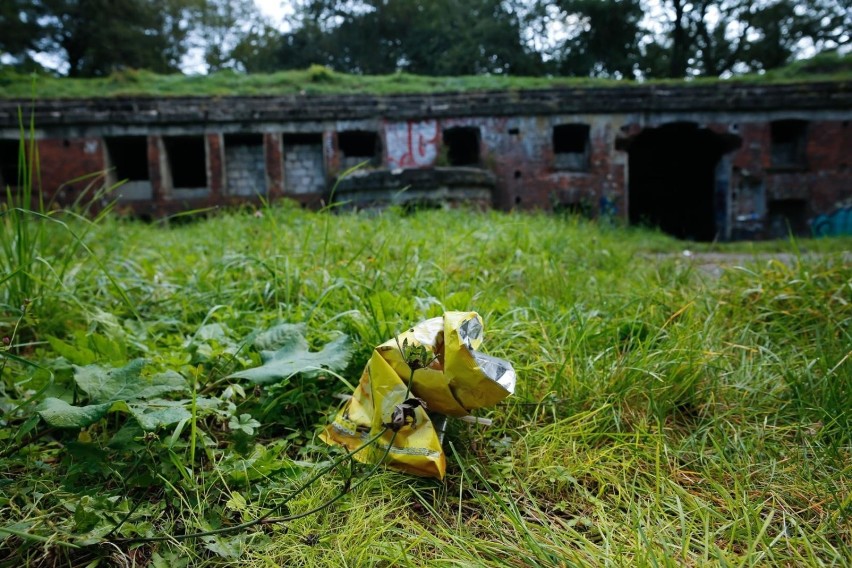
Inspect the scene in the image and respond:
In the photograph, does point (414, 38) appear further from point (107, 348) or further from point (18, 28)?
point (107, 348)

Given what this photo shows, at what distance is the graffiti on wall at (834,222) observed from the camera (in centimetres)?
1211

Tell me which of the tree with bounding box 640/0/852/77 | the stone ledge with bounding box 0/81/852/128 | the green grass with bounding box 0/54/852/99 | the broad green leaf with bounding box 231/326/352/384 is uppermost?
the tree with bounding box 640/0/852/77

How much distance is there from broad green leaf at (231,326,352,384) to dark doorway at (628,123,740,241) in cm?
1275

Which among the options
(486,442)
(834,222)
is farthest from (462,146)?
(486,442)

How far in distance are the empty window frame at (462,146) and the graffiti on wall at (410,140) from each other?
64 centimetres

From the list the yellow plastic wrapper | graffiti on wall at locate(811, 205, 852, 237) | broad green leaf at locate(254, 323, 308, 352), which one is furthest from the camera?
graffiti on wall at locate(811, 205, 852, 237)

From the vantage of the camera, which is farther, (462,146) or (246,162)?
(462,146)

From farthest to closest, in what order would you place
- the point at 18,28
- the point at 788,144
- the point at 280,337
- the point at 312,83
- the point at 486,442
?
the point at 18,28 < the point at 312,83 < the point at 788,144 < the point at 280,337 < the point at 486,442

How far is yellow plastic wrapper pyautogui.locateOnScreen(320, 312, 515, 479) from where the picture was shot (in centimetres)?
125

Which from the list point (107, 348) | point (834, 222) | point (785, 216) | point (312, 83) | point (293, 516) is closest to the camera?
point (293, 516)

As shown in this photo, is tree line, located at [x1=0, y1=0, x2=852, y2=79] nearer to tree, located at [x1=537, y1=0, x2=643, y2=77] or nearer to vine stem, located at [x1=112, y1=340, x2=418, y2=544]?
tree, located at [x1=537, y1=0, x2=643, y2=77]

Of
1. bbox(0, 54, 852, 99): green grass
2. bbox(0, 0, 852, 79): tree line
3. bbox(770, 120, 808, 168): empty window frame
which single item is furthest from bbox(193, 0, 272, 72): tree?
bbox(770, 120, 808, 168): empty window frame

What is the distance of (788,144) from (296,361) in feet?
51.6

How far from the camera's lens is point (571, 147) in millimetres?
13852
